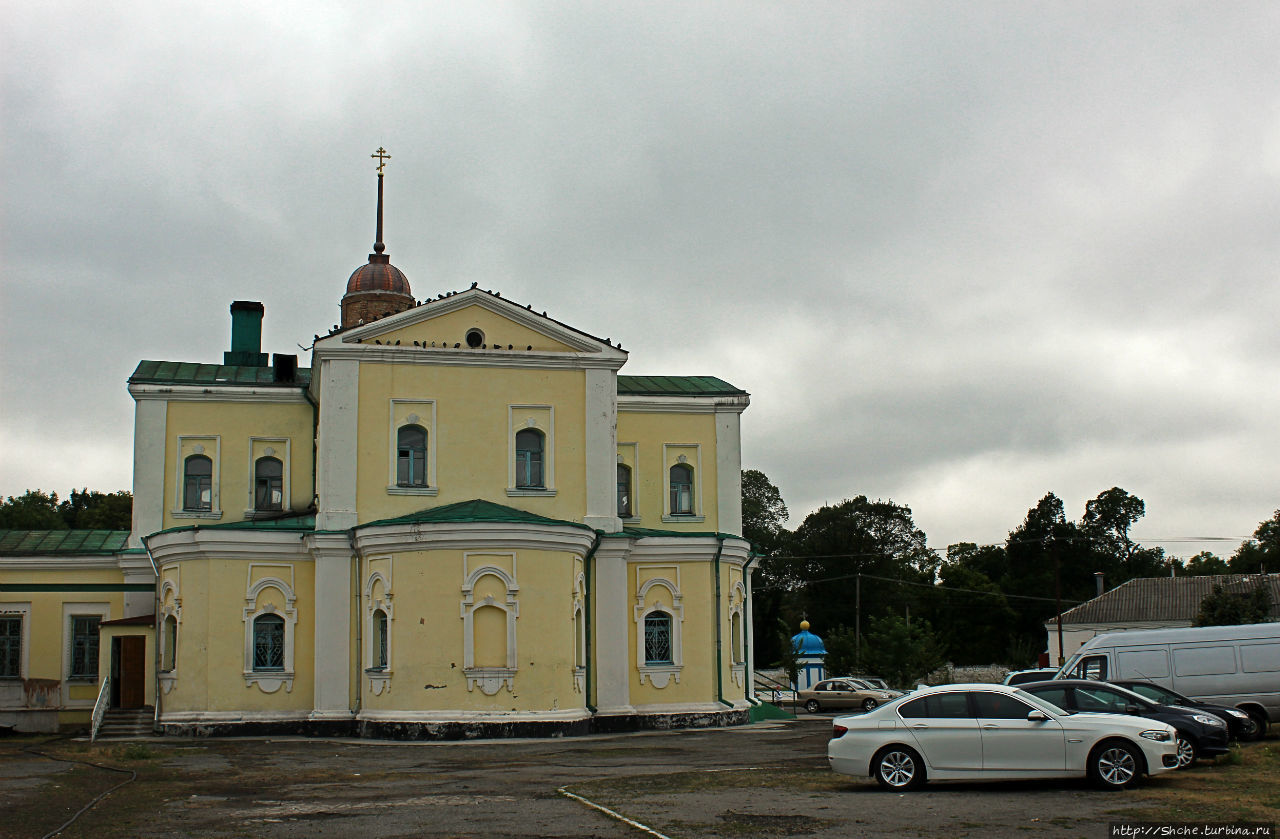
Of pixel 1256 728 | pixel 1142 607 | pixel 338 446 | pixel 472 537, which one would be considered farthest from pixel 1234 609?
pixel 338 446

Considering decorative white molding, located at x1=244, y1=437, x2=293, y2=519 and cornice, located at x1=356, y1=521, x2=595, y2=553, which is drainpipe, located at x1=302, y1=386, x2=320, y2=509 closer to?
decorative white molding, located at x1=244, y1=437, x2=293, y2=519

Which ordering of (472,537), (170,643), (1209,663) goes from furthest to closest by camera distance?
(170,643)
(472,537)
(1209,663)

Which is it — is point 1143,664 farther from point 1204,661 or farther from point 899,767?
point 899,767

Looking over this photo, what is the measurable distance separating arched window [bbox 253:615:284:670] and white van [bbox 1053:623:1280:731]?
18323mm

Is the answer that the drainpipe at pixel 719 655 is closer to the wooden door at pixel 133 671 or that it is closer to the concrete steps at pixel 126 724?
the concrete steps at pixel 126 724

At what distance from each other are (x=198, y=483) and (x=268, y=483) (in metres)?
1.81

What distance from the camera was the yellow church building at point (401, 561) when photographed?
1118 inches

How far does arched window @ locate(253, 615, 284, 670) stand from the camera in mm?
30453

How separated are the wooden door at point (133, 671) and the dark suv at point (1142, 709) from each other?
76.8ft

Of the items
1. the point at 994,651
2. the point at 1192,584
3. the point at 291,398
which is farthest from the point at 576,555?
the point at 994,651

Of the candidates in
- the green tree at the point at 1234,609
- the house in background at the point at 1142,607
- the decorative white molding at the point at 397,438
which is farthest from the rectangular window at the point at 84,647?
the house in background at the point at 1142,607

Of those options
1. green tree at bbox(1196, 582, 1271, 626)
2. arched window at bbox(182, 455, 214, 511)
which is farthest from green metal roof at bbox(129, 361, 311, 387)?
green tree at bbox(1196, 582, 1271, 626)

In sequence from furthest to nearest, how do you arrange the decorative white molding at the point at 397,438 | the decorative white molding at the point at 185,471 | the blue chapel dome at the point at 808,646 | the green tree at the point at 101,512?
the green tree at the point at 101,512, the blue chapel dome at the point at 808,646, the decorative white molding at the point at 185,471, the decorative white molding at the point at 397,438

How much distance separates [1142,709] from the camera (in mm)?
17688
